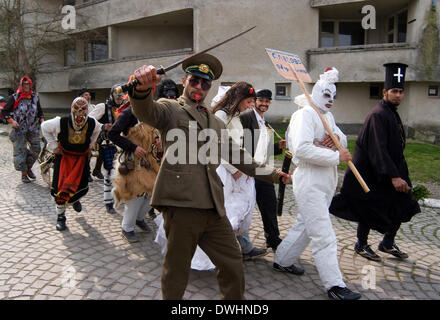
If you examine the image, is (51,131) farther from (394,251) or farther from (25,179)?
(394,251)

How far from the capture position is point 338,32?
19234 millimetres

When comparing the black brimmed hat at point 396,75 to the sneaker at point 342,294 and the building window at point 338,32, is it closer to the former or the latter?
the sneaker at point 342,294

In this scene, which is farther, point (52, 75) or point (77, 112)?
point (52, 75)

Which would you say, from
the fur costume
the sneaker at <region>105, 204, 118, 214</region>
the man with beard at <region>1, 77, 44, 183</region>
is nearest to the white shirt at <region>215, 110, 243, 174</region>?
the fur costume

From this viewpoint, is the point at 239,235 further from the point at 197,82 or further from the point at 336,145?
the point at 197,82

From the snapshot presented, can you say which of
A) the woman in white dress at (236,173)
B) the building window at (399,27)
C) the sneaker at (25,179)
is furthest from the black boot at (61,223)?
the building window at (399,27)

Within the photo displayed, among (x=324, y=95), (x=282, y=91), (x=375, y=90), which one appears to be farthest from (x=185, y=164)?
(x=375, y=90)

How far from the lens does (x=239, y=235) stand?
179 inches

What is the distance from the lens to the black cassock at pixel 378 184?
→ 14.7ft

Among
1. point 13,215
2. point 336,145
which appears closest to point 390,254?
point 336,145

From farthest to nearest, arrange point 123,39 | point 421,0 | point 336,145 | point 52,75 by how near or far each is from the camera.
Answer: point 52,75
point 123,39
point 421,0
point 336,145

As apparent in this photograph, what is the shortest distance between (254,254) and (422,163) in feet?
27.8

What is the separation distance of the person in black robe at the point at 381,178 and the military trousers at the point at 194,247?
7.04ft
